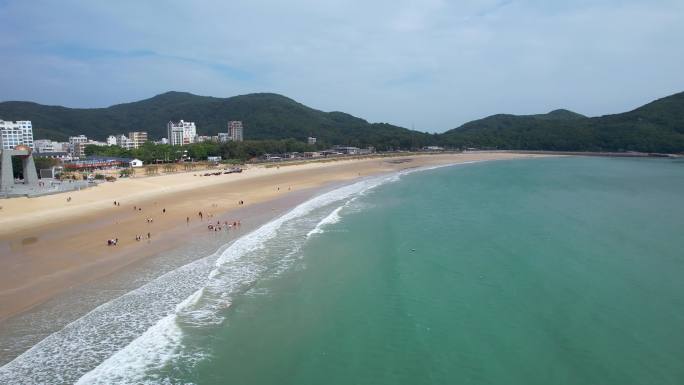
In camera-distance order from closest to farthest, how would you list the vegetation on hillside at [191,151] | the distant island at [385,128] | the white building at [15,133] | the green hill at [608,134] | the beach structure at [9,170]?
the beach structure at [9,170], the vegetation on hillside at [191,151], the white building at [15,133], the green hill at [608,134], the distant island at [385,128]

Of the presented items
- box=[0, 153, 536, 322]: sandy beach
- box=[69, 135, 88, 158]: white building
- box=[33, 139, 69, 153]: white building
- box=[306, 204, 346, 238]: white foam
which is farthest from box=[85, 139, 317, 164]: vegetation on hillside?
box=[306, 204, 346, 238]: white foam

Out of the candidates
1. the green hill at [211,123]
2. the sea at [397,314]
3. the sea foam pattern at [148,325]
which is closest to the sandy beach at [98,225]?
the sea foam pattern at [148,325]

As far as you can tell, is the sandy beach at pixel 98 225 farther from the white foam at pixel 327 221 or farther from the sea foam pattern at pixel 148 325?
the white foam at pixel 327 221

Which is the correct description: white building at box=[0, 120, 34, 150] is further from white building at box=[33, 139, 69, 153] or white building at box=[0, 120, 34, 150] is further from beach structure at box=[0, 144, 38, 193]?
beach structure at box=[0, 144, 38, 193]

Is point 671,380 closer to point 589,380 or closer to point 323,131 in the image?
point 589,380

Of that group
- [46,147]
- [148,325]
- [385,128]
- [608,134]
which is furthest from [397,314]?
[385,128]

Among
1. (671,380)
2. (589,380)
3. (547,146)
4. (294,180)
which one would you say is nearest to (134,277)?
(589,380)
